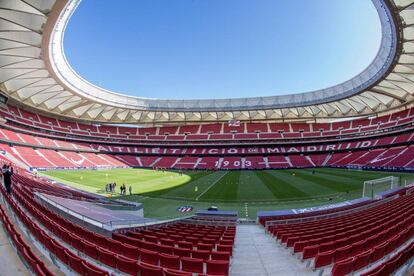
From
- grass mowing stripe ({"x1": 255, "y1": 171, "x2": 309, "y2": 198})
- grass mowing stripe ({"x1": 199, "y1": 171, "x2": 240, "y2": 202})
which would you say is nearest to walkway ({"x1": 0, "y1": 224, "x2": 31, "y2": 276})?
grass mowing stripe ({"x1": 199, "y1": 171, "x2": 240, "y2": 202})

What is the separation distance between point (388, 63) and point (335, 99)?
17.2 metres

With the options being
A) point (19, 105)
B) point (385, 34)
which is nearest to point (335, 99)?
point (385, 34)

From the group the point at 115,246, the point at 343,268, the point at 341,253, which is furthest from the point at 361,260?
the point at 115,246

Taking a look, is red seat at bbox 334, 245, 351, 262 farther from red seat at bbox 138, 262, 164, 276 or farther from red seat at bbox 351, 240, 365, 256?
red seat at bbox 138, 262, 164, 276

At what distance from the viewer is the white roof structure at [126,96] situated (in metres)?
25.1

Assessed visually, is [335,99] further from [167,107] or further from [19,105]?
[19,105]

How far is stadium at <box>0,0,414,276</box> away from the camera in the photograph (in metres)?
6.22

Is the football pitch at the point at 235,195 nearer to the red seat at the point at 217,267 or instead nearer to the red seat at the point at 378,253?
the red seat at the point at 378,253

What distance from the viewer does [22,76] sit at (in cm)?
3847

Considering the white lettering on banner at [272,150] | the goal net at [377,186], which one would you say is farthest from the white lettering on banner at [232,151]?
the goal net at [377,186]

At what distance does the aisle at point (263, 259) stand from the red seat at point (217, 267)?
0.90m

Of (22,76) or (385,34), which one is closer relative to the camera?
(385,34)

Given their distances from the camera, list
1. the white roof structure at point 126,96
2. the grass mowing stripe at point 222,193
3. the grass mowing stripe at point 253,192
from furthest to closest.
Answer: the white roof structure at point 126,96, the grass mowing stripe at point 222,193, the grass mowing stripe at point 253,192

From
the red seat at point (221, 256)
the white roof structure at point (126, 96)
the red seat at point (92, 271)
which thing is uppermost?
the white roof structure at point (126, 96)
